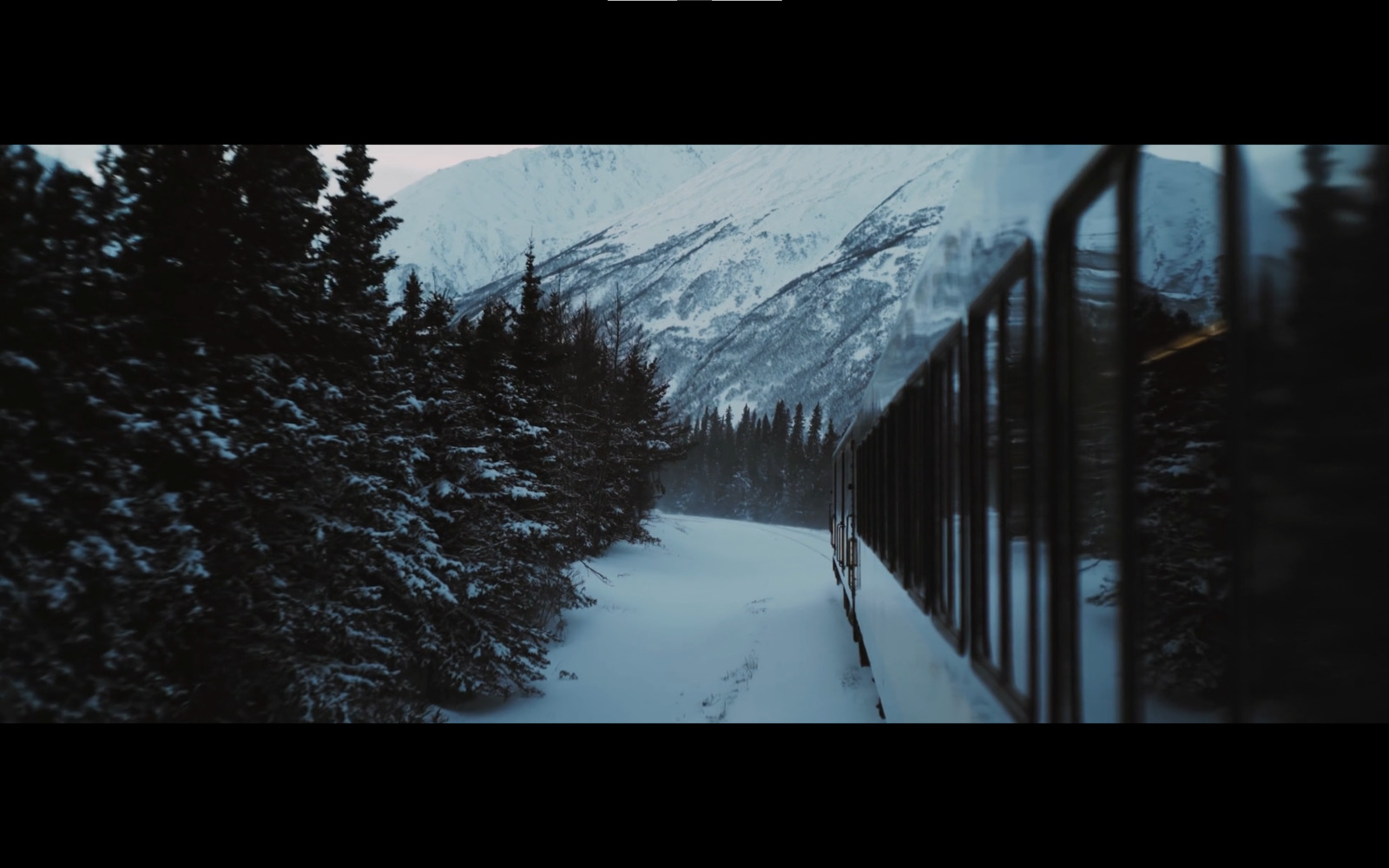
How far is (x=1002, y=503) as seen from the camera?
261cm

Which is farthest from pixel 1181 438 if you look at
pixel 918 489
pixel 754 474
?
pixel 754 474

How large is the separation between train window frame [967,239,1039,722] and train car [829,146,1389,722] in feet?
0.05

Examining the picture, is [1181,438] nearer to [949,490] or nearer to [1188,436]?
[1188,436]

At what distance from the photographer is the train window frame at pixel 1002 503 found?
89.9 inches

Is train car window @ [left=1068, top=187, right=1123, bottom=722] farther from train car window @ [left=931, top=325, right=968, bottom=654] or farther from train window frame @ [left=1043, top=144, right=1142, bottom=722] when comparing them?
train car window @ [left=931, top=325, right=968, bottom=654]

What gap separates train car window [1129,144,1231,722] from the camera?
5.03 ft

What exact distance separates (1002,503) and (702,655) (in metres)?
13.1

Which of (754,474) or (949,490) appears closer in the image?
(949,490)

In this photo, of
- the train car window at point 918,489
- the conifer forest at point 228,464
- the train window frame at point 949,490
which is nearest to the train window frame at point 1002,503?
the train window frame at point 949,490
